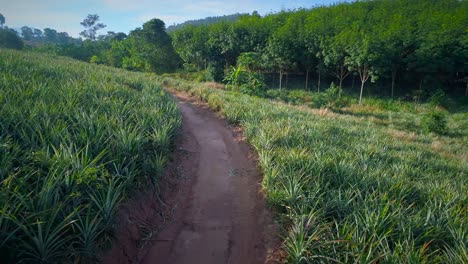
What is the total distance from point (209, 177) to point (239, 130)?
11.5 ft

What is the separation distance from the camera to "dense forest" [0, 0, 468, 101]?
87.6 feet

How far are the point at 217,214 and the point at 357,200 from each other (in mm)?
2390

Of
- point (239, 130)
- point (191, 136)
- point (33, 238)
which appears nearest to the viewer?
point (33, 238)

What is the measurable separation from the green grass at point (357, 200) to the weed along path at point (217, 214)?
1.34 ft

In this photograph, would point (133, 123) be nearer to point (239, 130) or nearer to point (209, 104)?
point (239, 130)

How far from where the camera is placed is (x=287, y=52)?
109 feet

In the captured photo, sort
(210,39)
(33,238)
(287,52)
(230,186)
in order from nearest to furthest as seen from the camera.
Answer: (33,238)
(230,186)
(287,52)
(210,39)

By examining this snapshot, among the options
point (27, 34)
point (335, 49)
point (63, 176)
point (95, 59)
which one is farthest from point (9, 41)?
point (27, 34)

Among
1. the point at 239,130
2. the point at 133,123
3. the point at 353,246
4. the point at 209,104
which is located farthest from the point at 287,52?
the point at 353,246

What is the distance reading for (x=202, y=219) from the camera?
4617 millimetres

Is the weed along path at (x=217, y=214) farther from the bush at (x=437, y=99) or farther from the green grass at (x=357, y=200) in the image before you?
the bush at (x=437, y=99)

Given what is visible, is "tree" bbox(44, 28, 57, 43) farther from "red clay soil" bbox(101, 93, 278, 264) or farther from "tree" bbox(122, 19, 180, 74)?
"red clay soil" bbox(101, 93, 278, 264)

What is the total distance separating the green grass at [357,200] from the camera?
137 inches

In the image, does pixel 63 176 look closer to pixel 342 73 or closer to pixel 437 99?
pixel 437 99
